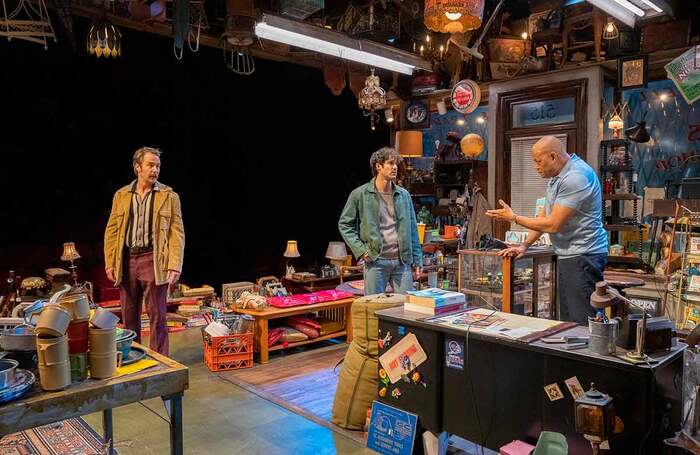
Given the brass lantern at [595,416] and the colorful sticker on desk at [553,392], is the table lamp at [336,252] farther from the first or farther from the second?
the brass lantern at [595,416]

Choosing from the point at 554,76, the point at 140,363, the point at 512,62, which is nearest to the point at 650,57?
the point at 554,76

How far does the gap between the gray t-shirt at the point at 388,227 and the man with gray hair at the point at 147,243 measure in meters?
1.61

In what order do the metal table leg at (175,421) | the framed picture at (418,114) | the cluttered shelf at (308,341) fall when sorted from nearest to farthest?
the metal table leg at (175,421), the cluttered shelf at (308,341), the framed picture at (418,114)

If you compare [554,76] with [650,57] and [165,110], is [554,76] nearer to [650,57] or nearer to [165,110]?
[650,57]

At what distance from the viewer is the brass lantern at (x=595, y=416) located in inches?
84.6

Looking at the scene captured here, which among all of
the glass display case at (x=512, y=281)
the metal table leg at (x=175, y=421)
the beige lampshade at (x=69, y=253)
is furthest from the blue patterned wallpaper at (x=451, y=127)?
the metal table leg at (x=175, y=421)

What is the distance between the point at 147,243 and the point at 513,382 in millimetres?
3013

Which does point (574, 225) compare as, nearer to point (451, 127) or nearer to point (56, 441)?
point (56, 441)

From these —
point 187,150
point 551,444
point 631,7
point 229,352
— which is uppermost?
point 631,7

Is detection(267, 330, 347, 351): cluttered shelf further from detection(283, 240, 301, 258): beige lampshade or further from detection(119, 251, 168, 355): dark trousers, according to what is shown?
detection(283, 240, 301, 258): beige lampshade

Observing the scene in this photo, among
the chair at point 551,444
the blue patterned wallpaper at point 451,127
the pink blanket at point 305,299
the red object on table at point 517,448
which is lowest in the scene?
the red object on table at point 517,448

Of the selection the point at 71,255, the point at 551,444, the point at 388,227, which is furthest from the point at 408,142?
the point at 551,444

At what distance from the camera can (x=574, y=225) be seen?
11.5 feet

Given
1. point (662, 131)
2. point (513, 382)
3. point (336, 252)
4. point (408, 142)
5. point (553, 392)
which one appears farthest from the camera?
point (336, 252)
